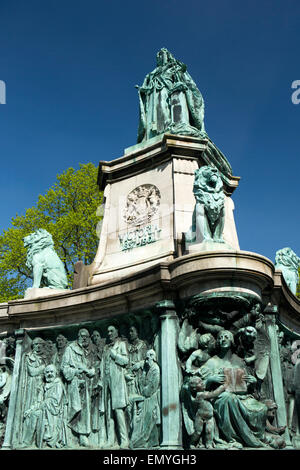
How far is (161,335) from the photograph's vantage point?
7086 millimetres

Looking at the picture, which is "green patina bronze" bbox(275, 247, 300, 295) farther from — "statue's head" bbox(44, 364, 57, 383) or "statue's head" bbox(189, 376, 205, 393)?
"statue's head" bbox(44, 364, 57, 383)

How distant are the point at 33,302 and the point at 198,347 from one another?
142 inches

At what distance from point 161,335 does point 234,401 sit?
59.1 inches

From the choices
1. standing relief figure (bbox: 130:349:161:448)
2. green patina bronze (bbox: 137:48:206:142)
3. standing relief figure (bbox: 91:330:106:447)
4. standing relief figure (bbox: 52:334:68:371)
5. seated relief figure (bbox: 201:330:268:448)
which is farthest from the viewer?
green patina bronze (bbox: 137:48:206:142)

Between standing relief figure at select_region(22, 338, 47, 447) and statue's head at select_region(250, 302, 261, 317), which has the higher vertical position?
statue's head at select_region(250, 302, 261, 317)

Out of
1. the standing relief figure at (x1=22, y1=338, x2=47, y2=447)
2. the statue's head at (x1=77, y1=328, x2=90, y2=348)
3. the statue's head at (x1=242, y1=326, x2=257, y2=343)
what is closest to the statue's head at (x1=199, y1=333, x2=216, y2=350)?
the statue's head at (x1=242, y1=326, x2=257, y2=343)

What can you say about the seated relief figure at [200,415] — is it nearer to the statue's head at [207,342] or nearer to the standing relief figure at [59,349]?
the statue's head at [207,342]

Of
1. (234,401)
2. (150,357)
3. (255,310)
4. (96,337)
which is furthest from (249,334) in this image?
(96,337)

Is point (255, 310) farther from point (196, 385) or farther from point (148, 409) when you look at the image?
point (148, 409)

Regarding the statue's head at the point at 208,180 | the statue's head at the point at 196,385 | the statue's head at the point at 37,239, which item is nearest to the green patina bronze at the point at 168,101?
the statue's head at the point at 208,180

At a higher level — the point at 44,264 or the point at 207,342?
the point at 44,264

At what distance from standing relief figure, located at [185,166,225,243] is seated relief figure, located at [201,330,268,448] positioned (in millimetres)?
1907

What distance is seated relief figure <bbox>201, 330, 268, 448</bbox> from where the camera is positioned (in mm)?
6129

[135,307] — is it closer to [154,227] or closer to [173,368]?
[173,368]
